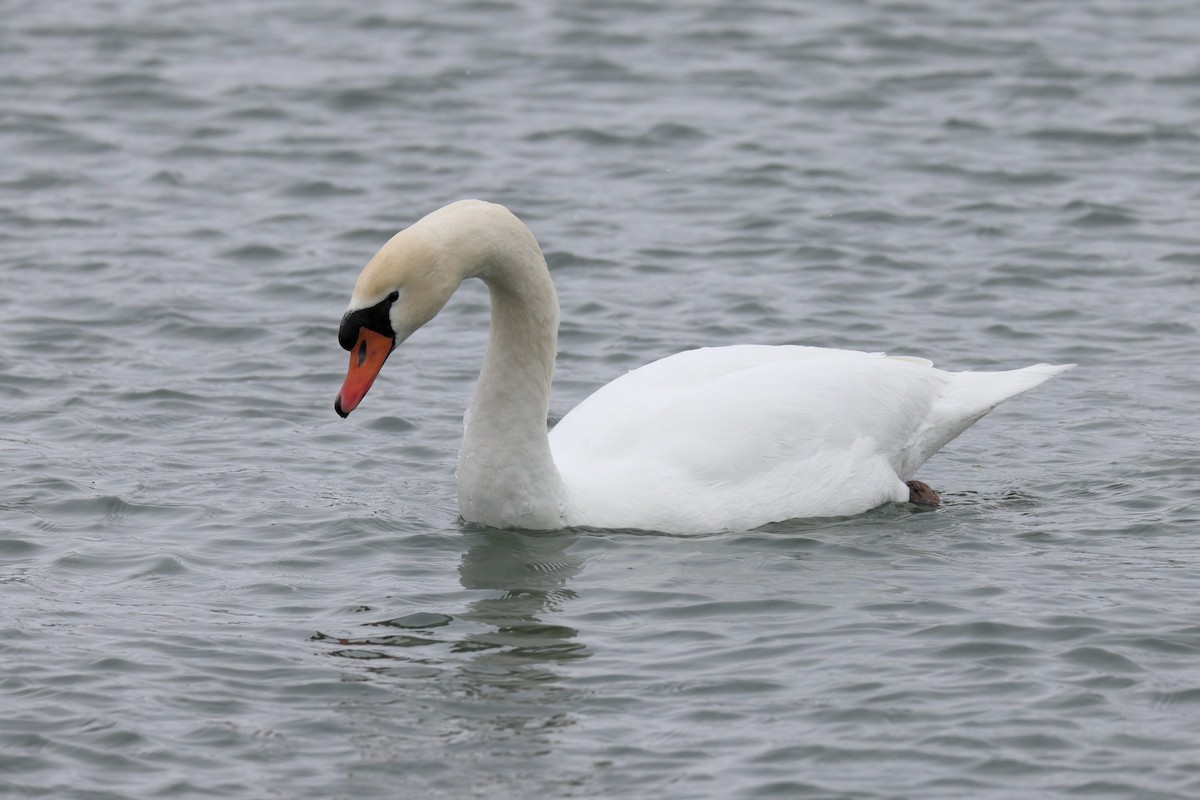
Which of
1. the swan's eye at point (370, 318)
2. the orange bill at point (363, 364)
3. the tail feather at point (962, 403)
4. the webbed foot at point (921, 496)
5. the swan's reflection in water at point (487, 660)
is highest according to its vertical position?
the swan's eye at point (370, 318)

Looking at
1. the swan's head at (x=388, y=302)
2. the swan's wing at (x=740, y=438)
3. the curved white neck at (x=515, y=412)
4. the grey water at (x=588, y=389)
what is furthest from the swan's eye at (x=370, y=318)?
the swan's wing at (x=740, y=438)

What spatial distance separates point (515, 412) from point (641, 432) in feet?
2.18

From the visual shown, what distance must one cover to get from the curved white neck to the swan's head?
0.56m

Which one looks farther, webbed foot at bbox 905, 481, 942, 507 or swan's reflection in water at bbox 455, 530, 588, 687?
webbed foot at bbox 905, 481, 942, 507

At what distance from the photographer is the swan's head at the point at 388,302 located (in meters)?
8.78

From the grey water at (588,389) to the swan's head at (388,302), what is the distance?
3.40 feet

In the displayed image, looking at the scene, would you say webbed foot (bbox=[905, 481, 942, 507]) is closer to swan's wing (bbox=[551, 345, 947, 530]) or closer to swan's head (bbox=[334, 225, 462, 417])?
swan's wing (bbox=[551, 345, 947, 530])

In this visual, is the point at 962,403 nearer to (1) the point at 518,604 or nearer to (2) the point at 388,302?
(1) the point at 518,604

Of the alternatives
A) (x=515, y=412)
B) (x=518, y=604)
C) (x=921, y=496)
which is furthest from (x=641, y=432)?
(x=921, y=496)

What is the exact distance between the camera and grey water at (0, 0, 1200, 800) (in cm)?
763

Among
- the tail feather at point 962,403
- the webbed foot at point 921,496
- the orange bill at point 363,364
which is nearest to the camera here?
the orange bill at point 363,364

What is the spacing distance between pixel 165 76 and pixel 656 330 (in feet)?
26.9

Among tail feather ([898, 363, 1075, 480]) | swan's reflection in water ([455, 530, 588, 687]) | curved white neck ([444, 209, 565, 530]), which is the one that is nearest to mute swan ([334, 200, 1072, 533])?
curved white neck ([444, 209, 565, 530])

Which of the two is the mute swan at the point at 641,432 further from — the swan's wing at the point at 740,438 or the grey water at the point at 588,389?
the grey water at the point at 588,389
